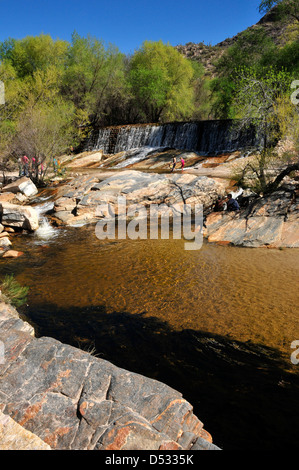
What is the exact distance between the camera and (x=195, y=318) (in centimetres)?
662

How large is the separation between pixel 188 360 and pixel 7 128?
22382mm

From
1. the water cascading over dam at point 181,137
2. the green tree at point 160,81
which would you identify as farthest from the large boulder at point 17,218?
the green tree at point 160,81

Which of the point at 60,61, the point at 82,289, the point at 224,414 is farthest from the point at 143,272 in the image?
the point at 60,61

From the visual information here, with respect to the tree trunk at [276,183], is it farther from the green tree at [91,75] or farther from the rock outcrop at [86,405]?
the green tree at [91,75]

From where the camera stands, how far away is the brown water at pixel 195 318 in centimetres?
430

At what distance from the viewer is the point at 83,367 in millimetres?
3758

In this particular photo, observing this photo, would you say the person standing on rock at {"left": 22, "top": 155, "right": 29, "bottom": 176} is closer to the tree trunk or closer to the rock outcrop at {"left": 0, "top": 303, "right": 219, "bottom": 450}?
the tree trunk

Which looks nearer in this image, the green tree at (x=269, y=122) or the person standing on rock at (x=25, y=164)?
the green tree at (x=269, y=122)

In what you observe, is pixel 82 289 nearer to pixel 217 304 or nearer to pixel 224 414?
pixel 217 304

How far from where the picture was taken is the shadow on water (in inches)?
153

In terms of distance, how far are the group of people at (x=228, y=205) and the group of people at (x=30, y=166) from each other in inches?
594

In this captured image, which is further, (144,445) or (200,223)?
(200,223)

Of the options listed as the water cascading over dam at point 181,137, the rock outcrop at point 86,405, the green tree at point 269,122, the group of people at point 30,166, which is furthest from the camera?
the water cascading over dam at point 181,137

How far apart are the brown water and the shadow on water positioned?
2 cm
